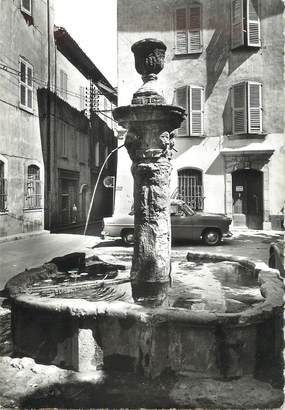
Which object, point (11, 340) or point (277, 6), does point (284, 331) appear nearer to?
point (11, 340)

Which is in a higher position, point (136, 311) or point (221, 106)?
point (221, 106)

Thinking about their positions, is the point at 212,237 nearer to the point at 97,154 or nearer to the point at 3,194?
the point at 3,194

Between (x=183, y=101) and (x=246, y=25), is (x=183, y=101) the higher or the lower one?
the lower one

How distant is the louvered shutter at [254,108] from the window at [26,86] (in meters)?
8.46

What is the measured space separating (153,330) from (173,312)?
244 millimetres

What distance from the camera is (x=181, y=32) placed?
1547 cm

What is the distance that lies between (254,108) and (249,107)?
0.72ft

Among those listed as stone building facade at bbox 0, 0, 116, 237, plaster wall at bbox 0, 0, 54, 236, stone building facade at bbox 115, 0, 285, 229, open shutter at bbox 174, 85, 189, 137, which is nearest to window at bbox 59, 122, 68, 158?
stone building facade at bbox 0, 0, 116, 237

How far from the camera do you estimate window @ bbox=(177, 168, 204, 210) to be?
1527 cm

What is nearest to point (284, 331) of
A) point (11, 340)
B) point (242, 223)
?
point (11, 340)

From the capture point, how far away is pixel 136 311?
345 centimetres

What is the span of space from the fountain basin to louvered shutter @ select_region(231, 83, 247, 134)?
480 inches

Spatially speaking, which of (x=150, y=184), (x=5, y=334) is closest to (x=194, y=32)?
(x=150, y=184)

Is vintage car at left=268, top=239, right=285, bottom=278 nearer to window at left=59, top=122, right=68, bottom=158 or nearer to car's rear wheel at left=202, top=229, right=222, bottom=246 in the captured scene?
car's rear wheel at left=202, top=229, right=222, bottom=246
